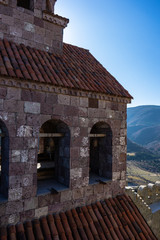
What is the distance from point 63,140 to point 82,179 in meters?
1.22

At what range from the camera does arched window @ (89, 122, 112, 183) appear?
20.0 ft

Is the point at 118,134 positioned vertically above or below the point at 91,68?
below

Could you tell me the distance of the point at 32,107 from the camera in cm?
454

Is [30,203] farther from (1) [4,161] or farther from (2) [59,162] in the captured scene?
(2) [59,162]

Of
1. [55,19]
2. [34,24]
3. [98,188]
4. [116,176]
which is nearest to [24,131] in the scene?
[98,188]

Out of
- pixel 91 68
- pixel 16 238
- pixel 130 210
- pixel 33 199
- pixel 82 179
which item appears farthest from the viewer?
pixel 91 68

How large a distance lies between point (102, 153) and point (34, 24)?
14.8 feet

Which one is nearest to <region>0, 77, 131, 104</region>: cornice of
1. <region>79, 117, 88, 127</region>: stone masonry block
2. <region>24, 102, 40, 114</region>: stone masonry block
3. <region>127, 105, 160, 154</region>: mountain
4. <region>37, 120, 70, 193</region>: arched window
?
<region>24, 102, 40, 114</region>: stone masonry block

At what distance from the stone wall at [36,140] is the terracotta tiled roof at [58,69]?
7.7 inches

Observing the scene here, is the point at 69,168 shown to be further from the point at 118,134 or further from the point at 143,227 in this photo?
the point at 143,227

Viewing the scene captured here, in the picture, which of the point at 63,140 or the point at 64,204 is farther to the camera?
the point at 63,140

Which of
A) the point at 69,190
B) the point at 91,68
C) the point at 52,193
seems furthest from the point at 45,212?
the point at 91,68

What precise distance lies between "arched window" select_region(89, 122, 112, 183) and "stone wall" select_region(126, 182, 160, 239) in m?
1.30

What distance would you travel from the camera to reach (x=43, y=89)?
4.64 metres
